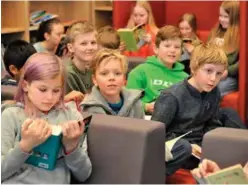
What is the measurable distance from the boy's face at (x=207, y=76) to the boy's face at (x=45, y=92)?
84cm

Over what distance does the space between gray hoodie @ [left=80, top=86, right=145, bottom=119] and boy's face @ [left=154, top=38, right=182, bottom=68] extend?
2.58 feet

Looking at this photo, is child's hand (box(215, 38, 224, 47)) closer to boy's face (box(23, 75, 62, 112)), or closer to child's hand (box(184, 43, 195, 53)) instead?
child's hand (box(184, 43, 195, 53))

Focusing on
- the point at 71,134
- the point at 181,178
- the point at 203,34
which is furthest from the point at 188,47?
the point at 71,134

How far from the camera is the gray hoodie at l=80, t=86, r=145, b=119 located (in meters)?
2.22

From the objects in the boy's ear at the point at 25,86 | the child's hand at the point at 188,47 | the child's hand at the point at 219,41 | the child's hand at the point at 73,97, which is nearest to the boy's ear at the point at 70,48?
the child's hand at the point at 73,97

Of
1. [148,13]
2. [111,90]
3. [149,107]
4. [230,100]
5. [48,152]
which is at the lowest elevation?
[230,100]

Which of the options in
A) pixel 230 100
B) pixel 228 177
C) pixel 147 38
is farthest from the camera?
pixel 147 38

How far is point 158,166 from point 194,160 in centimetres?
49

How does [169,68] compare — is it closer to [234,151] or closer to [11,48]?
[11,48]

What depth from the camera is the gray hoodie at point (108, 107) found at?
222cm

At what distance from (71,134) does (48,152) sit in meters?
0.11

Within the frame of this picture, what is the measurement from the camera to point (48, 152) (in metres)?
1.79

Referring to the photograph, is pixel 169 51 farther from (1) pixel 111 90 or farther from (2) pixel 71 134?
(2) pixel 71 134

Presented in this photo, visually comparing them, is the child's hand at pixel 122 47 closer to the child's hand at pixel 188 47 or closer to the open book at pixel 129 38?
the open book at pixel 129 38
